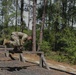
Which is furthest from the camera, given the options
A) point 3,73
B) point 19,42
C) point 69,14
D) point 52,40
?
point 69,14

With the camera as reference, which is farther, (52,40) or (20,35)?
(52,40)

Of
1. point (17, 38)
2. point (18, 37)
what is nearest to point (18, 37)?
point (18, 37)

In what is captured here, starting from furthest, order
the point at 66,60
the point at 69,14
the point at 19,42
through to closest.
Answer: the point at 69,14
the point at 66,60
the point at 19,42

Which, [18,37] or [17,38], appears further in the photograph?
[18,37]

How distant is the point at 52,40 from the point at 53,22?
3838mm

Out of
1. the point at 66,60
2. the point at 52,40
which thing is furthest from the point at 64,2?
the point at 66,60

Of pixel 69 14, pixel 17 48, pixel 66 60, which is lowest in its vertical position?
pixel 66 60

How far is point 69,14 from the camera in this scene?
123 ft

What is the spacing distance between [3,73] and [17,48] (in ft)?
8.42

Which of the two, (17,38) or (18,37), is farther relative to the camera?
(18,37)

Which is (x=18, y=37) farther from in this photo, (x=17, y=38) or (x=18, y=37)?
(x=17, y=38)

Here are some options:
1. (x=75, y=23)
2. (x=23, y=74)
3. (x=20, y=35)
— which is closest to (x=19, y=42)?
Result: (x=20, y=35)

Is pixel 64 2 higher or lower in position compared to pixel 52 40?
higher

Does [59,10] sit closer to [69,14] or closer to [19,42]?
[69,14]
